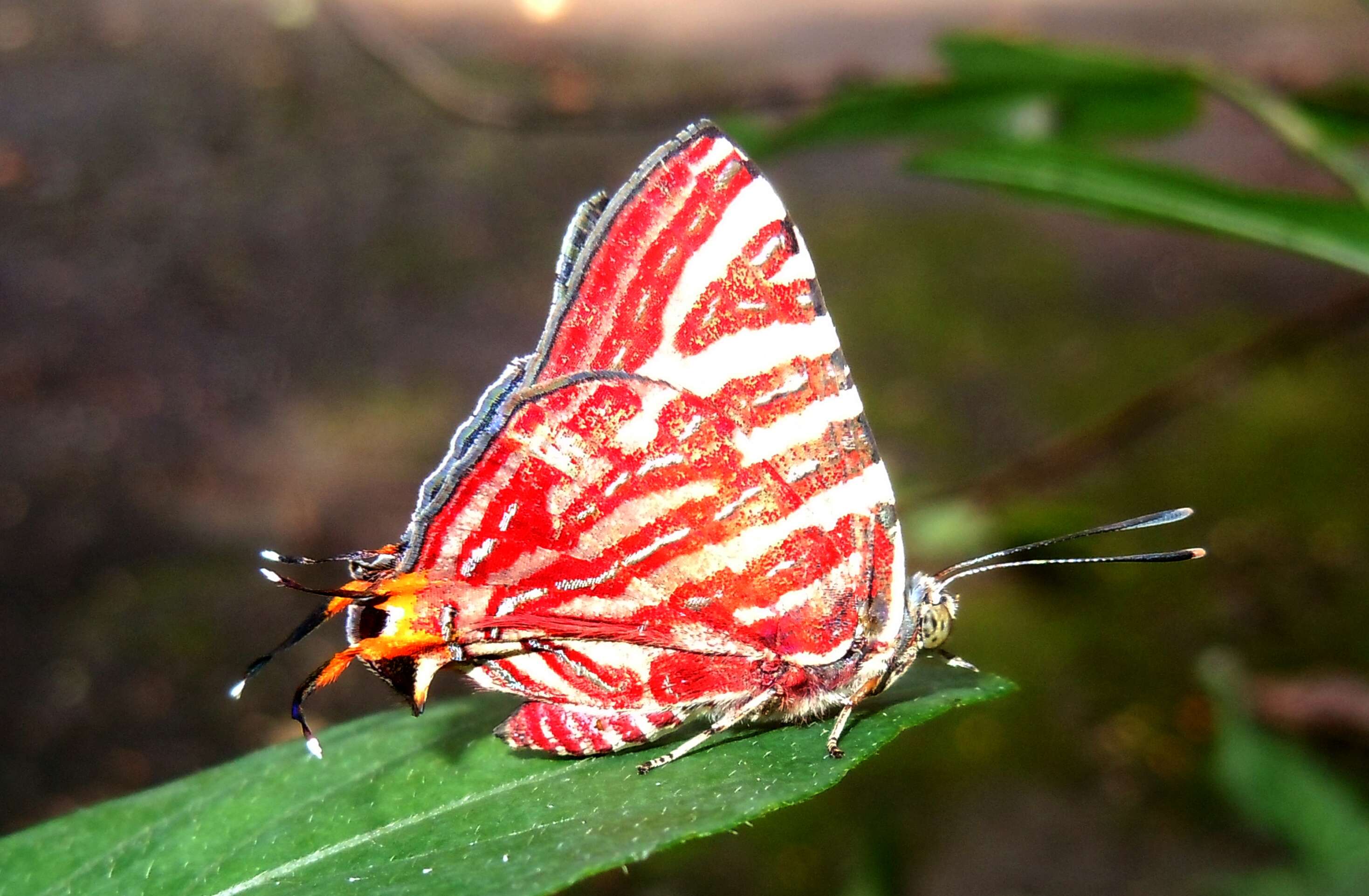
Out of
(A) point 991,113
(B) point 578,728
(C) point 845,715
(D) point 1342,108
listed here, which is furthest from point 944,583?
(D) point 1342,108

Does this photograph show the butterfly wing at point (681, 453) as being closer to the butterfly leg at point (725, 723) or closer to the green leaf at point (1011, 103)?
the butterfly leg at point (725, 723)

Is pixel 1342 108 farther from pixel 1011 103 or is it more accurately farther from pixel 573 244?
pixel 573 244

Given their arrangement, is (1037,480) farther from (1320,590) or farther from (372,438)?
(372,438)

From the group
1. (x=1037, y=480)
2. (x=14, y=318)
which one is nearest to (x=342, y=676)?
(x=14, y=318)

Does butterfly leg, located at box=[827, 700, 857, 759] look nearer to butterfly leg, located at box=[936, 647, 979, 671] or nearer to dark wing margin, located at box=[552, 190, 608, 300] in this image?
butterfly leg, located at box=[936, 647, 979, 671]

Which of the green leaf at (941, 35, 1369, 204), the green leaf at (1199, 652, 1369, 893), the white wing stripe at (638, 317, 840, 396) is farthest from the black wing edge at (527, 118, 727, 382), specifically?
the green leaf at (1199, 652, 1369, 893)

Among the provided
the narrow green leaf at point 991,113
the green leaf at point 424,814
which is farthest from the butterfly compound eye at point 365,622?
the narrow green leaf at point 991,113
